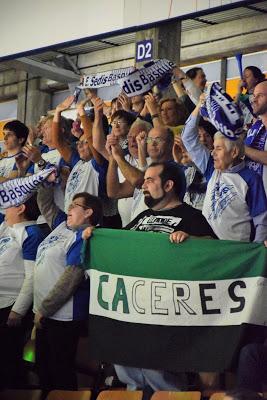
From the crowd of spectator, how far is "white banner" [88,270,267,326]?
0.27m

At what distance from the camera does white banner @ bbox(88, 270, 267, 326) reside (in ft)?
18.0

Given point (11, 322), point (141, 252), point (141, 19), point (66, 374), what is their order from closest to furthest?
point (141, 252) < point (66, 374) < point (11, 322) < point (141, 19)

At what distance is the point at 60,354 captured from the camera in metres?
6.40

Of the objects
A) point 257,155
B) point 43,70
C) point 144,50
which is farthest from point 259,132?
point 43,70

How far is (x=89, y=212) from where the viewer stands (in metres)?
6.60

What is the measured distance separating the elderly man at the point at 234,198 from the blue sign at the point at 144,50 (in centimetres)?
177

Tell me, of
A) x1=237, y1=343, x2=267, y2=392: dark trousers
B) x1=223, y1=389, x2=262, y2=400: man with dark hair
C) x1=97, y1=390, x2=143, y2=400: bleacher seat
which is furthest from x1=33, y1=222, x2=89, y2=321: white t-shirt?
x1=223, y1=389, x2=262, y2=400: man with dark hair

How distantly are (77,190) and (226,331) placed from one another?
195 cm

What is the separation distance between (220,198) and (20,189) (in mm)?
1882

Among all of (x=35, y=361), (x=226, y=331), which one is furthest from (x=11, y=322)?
(x=226, y=331)

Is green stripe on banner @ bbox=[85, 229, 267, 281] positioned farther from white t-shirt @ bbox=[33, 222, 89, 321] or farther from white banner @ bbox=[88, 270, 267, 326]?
white t-shirt @ bbox=[33, 222, 89, 321]

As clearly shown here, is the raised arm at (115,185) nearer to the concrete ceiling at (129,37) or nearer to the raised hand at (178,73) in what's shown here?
the raised hand at (178,73)

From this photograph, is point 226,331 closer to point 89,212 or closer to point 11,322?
point 89,212

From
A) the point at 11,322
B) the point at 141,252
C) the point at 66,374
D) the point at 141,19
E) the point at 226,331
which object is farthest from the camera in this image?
the point at 141,19
